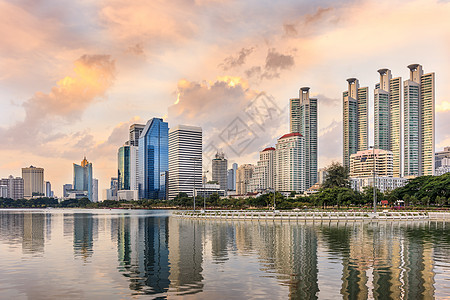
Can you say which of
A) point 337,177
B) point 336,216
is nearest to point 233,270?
point 336,216

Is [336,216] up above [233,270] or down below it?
below

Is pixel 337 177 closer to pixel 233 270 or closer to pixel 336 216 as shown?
pixel 336 216

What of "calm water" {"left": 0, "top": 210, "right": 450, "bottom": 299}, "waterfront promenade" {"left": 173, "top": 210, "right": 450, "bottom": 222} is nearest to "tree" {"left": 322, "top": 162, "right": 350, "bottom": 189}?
"waterfront promenade" {"left": 173, "top": 210, "right": 450, "bottom": 222}

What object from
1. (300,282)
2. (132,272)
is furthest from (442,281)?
(132,272)

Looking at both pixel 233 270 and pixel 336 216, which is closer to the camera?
pixel 233 270

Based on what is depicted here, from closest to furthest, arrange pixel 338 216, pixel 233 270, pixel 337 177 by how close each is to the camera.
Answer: pixel 233 270
pixel 338 216
pixel 337 177

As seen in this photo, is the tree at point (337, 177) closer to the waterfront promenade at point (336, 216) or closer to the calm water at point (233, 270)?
the waterfront promenade at point (336, 216)

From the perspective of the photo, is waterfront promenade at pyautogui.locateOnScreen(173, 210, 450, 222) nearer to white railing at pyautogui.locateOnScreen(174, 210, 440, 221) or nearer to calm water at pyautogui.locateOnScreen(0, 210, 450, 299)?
white railing at pyautogui.locateOnScreen(174, 210, 440, 221)

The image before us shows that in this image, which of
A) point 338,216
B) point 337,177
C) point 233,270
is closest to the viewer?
point 233,270

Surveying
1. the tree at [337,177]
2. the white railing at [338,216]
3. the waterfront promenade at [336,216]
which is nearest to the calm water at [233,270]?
the waterfront promenade at [336,216]

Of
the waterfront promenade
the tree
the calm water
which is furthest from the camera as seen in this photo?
the tree

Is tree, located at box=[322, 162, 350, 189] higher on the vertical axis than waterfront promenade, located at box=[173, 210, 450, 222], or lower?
higher

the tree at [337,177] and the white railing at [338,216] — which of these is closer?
the white railing at [338,216]

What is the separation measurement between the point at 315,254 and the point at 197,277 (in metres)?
12.3
